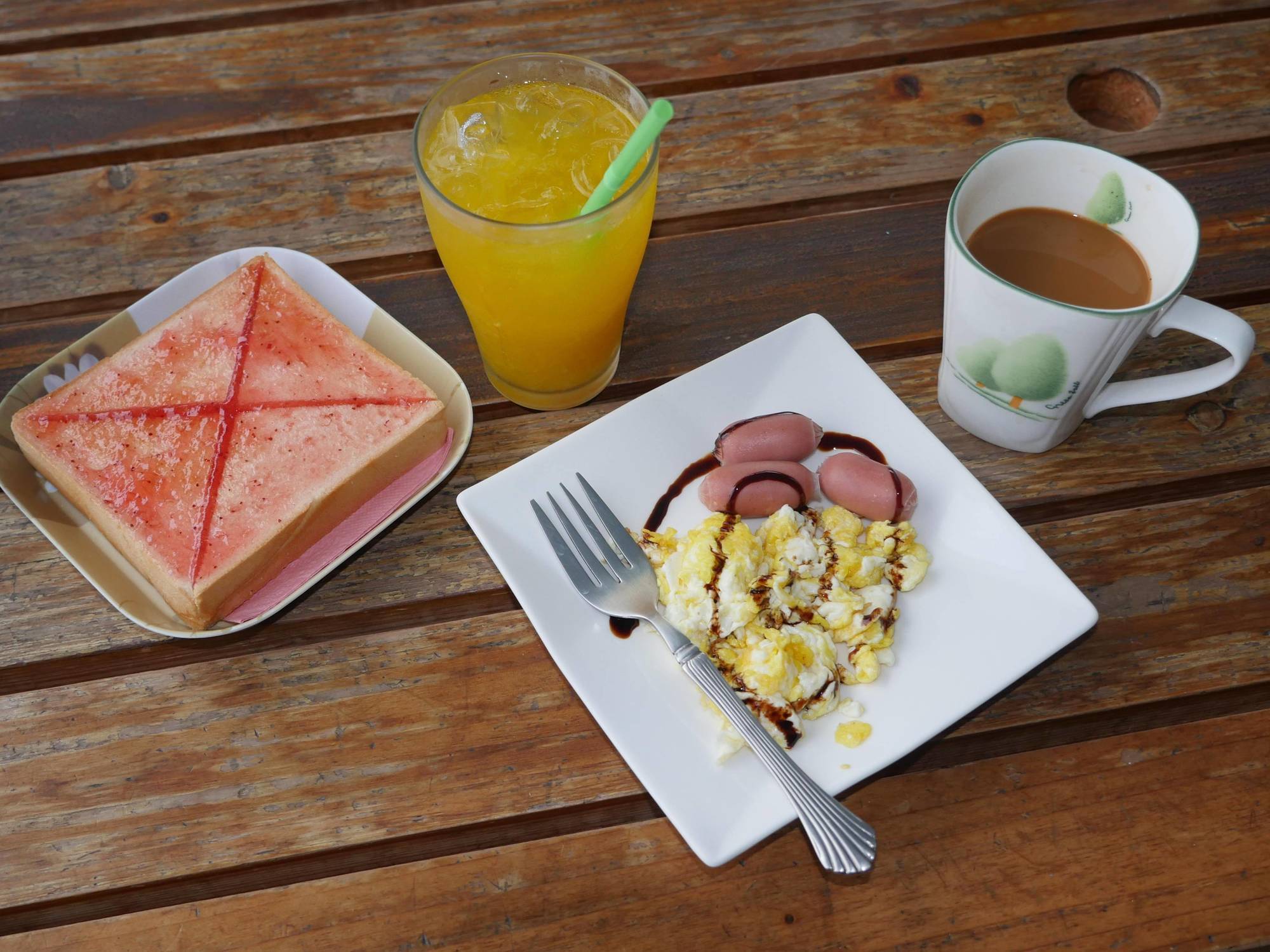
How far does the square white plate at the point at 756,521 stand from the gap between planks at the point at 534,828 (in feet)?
0.21

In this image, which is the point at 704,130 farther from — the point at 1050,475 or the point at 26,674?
the point at 26,674

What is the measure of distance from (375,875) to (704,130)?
102cm

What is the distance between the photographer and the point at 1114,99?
1.48 metres

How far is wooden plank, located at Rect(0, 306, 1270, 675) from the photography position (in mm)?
1070

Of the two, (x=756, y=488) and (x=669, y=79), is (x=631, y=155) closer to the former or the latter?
(x=756, y=488)

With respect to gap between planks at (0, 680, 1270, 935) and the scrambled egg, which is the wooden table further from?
the scrambled egg

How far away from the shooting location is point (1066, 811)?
38.3 inches

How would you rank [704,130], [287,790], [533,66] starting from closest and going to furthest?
[287,790]
[533,66]
[704,130]

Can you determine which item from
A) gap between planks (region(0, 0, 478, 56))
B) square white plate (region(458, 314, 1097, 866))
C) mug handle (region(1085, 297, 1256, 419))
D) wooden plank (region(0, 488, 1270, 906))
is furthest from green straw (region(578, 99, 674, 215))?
gap between planks (region(0, 0, 478, 56))

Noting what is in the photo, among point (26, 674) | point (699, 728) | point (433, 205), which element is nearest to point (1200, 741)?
point (699, 728)

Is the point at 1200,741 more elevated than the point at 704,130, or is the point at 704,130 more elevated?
the point at 704,130

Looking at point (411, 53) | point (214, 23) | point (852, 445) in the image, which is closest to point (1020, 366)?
point (852, 445)

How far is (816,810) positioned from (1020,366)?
1.65 ft

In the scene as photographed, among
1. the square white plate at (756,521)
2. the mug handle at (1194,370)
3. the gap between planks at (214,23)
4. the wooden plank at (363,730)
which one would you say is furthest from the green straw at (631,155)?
the gap between planks at (214,23)
